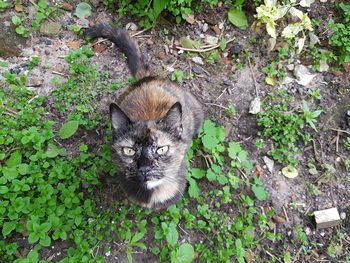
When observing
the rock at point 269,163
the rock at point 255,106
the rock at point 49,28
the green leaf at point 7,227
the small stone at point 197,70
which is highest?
the rock at point 49,28

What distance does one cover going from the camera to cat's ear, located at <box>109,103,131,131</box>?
2738mm

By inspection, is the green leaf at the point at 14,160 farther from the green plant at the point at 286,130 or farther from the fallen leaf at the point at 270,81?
the fallen leaf at the point at 270,81

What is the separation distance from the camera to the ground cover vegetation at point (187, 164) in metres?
3.09

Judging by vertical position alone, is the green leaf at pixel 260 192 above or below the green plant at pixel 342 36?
below

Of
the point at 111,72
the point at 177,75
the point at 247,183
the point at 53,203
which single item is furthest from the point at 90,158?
the point at 247,183

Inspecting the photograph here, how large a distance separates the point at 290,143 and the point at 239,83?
1.08 m

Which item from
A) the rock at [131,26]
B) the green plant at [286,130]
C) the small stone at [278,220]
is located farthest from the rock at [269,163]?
the rock at [131,26]

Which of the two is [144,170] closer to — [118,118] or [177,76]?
[118,118]

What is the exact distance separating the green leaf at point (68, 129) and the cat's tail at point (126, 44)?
0.99 m

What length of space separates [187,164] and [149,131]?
0.99 meters

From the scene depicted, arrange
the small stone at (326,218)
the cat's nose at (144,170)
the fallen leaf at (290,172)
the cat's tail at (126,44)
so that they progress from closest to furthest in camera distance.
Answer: the cat's nose at (144,170)
the small stone at (326,218)
the fallen leaf at (290,172)
the cat's tail at (126,44)

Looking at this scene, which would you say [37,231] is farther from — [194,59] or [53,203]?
[194,59]

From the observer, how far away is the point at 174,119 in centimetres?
283

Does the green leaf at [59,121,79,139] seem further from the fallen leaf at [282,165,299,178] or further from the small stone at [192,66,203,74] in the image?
the fallen leaf at [282,165,299,178]
